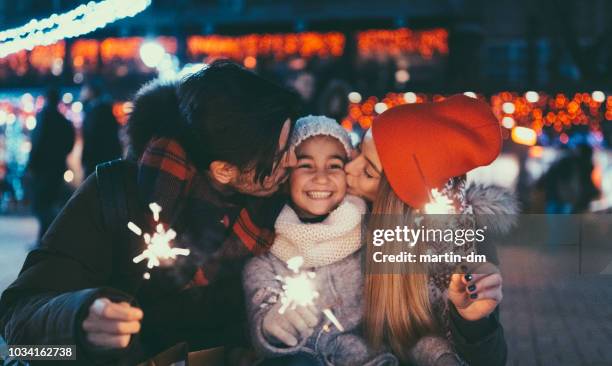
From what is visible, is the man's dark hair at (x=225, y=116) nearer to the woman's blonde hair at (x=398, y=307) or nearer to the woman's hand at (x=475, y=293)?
the woman's blonde hair at (x=398, y=307)

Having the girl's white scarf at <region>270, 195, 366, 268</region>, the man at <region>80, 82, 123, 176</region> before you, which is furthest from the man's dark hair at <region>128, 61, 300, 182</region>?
the man at <region>80, 82, 123, 176</region>

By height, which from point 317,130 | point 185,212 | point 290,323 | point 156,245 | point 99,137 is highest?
point 99,137

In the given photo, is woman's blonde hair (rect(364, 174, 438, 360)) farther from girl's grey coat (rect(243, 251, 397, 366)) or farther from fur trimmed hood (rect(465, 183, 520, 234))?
fur trimmed hood (rect(465, 183, 520, 234))

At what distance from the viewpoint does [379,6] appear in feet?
70.4

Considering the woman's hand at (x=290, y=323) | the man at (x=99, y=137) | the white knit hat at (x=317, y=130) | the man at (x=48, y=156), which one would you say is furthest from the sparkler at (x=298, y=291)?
the man at (x=48, y=156)

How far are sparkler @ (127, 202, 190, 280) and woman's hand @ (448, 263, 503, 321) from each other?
882 millimetres

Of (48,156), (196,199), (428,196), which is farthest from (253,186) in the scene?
(48,156)

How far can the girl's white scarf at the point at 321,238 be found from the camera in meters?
3.03

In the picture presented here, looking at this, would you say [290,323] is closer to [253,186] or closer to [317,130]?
[253,186]

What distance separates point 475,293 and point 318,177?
770 millimetres

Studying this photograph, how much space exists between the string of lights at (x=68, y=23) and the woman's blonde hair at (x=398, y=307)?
4.46m

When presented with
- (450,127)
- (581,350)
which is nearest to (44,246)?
(450,127)

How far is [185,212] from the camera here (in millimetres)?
2855

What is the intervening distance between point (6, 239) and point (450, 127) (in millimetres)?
8968
